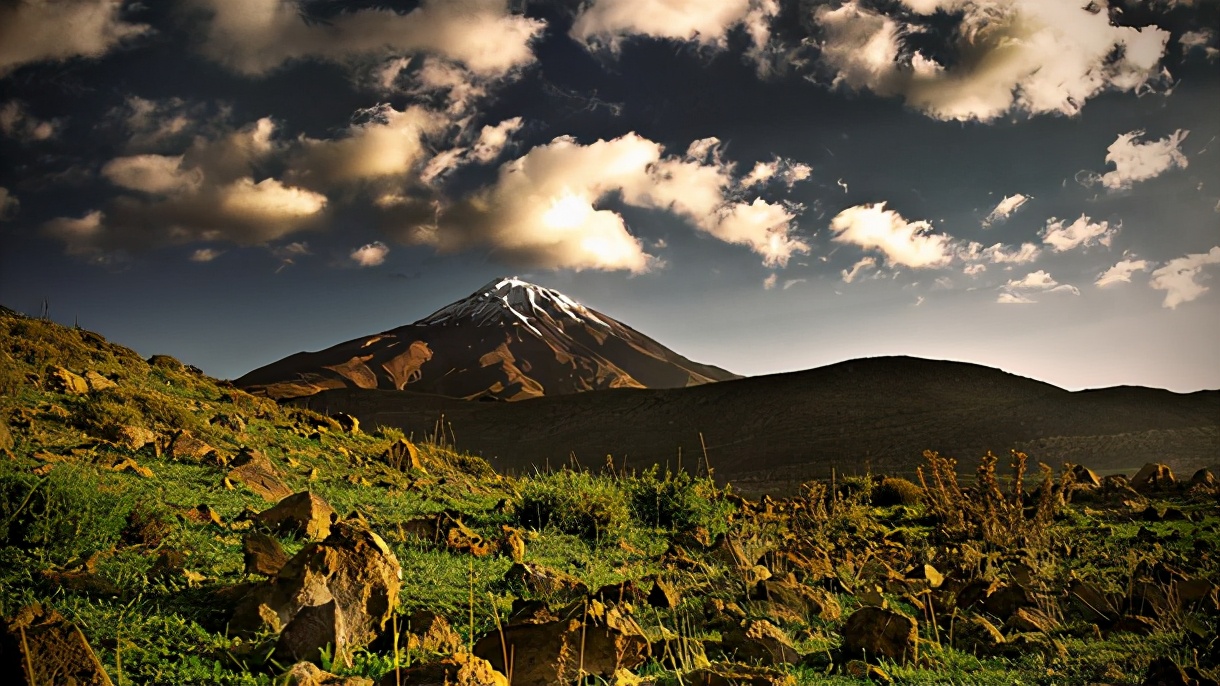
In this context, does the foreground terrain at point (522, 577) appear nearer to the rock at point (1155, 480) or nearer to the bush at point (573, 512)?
the bush at point (573, 512)

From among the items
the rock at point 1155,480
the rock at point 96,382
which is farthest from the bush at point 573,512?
the rock at point 1155,480

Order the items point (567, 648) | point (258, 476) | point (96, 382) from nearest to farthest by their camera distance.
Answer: point (567, 648), point (258, 476), point (96, 382)

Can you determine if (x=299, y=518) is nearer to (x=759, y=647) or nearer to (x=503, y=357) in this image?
(x=759, y=647)

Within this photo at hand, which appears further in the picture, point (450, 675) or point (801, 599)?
point (801, 599)

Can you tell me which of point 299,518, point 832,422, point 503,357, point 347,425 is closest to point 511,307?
point 503,357

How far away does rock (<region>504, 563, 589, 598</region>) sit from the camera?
15.7 ft

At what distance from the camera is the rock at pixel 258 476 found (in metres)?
7.40

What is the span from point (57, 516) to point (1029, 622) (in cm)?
583

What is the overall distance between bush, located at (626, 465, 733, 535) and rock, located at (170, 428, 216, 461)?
513cm

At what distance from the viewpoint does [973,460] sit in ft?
73.4

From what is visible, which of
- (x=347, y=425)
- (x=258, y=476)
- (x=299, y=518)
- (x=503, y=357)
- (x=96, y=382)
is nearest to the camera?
(x=299, y=518)

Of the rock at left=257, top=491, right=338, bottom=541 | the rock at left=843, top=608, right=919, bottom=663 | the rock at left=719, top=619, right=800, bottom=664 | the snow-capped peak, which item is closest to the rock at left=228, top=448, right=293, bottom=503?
the rock at left=257, top=491, right=338, bottom=541

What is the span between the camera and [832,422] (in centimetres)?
2939

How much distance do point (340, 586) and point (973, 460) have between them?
2271 cm
